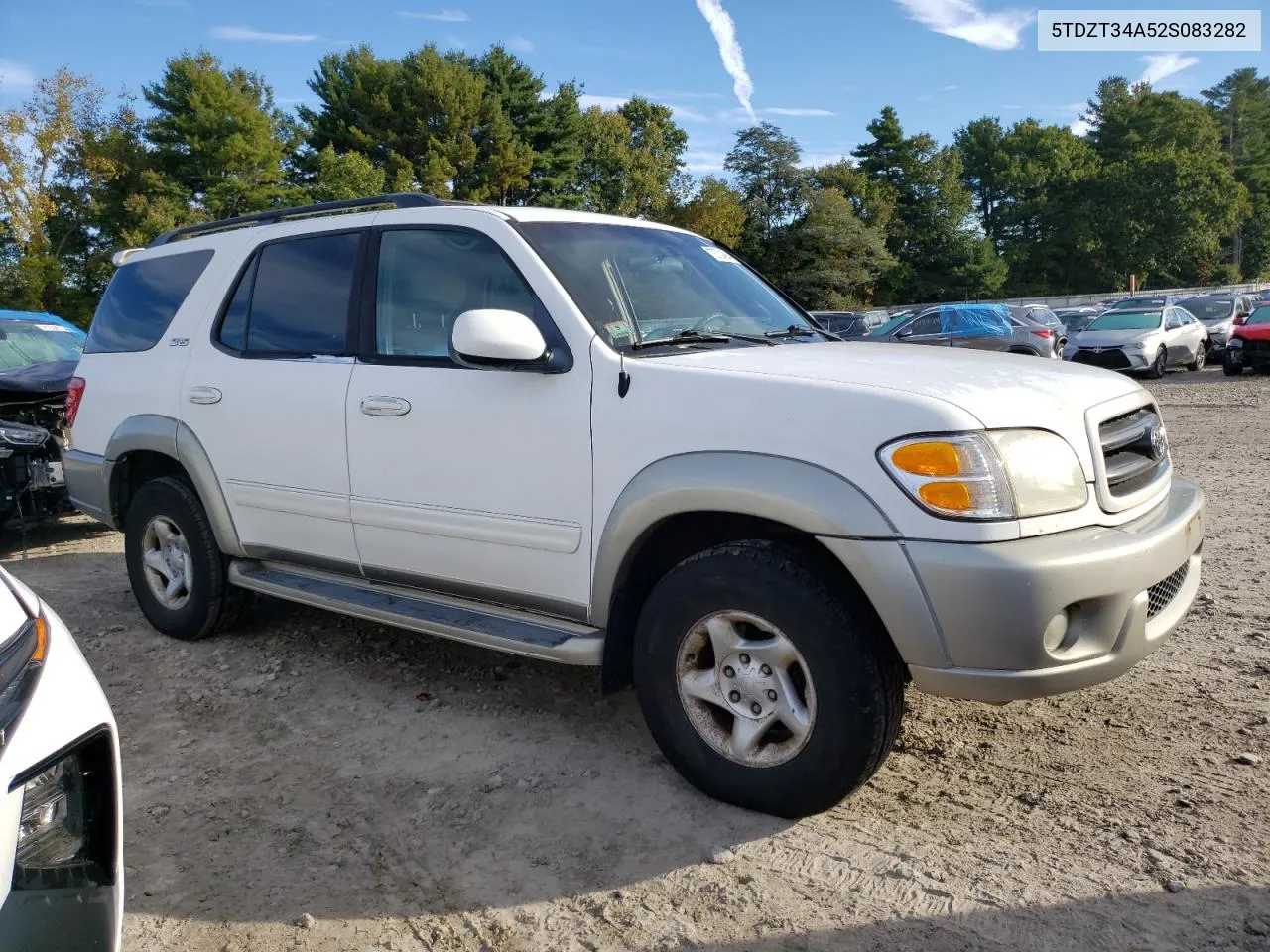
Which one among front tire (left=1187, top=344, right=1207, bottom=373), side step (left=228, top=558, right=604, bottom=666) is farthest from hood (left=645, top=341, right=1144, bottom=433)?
front tire (left=1187, top=344, right=1207, bottom=373)

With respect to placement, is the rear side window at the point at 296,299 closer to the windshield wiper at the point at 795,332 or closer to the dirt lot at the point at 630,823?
the dirt lot at the point at 630,823

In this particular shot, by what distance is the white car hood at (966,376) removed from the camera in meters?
2.68

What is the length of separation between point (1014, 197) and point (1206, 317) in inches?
2608

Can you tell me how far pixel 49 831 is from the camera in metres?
1.80

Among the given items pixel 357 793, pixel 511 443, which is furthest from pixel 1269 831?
pixel 357 793

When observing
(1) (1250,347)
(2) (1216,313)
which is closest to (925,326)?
(1) (1250,347)

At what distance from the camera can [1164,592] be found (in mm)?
2918

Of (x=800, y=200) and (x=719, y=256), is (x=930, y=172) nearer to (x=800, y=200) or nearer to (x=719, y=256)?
(x=800, y=200)

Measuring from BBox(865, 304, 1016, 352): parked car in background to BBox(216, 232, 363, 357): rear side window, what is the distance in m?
13.6

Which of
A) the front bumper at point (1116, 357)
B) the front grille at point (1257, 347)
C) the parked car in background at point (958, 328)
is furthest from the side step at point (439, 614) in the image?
the front grille at point (1257, 347)

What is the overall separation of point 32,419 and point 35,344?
1.05 metres

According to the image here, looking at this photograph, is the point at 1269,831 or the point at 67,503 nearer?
the point at 1269,831

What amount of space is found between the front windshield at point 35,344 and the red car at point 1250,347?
774 inches

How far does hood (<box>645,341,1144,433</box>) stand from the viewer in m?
2.68
